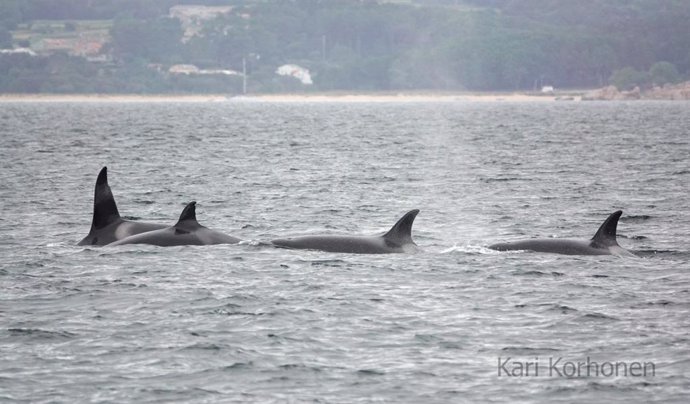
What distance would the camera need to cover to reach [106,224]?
2741 centimetres

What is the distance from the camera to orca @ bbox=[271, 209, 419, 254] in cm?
2580

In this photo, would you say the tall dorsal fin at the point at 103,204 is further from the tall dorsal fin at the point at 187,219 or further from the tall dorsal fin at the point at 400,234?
the tall dorsal fin at the point at 400,234

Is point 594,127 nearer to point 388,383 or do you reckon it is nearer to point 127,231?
point 127,231

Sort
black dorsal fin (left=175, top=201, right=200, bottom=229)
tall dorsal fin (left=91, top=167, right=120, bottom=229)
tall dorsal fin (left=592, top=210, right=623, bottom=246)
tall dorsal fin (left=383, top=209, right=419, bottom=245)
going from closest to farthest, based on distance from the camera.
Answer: tall dorsal fin (left=592, top=210, right=623, bottom=246), tall dorsal fin (left=383, top=209, right=419, bottom=245), black dorsal fin (left=175, top=201, right=200, bottom=229), tall dorsal fin (left=91, top=167, right=120, bottom=229)

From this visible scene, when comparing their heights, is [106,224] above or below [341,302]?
above

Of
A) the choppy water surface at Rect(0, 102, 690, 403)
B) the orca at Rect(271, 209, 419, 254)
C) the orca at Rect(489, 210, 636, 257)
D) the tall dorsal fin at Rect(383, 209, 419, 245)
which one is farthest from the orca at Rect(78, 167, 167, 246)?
the orca at Rect(489, 210, 636, 257)

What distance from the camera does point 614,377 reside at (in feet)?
54.7

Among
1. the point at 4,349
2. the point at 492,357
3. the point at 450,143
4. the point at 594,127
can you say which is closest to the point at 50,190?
the point at 4,349

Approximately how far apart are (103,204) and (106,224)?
2.29 feet

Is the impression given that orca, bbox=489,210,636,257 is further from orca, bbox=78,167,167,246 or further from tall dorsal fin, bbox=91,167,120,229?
tall dorsal fin, bbox=91,167,120,229

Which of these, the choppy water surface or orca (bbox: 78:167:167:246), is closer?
the choppy water surface

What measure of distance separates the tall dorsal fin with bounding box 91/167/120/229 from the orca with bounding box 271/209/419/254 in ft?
12.5

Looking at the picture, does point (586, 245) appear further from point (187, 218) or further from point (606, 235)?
point (187, 218)

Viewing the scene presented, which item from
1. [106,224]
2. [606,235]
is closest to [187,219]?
[106,224]
